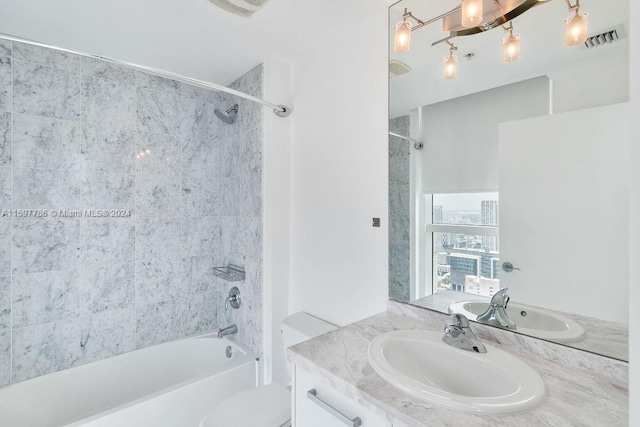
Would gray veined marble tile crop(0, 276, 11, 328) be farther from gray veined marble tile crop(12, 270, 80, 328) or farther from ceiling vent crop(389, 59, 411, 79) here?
ceiling vent crop(389, 59, 411, 79)

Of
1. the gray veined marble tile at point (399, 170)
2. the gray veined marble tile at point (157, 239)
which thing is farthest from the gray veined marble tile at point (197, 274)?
the gray veined marble tile at point (399, 170)

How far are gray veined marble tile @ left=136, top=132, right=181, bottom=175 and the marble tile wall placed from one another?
176 cm

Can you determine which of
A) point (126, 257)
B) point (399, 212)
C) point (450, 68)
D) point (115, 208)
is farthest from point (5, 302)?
point (450, 68)

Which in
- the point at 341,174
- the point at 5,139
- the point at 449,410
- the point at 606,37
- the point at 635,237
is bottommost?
the point at 449,410

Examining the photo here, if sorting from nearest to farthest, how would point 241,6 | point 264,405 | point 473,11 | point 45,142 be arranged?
point 473,11 → point 241,6 → point 264,405 → point 45,142

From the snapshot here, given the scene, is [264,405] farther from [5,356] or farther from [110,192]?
[110,192]

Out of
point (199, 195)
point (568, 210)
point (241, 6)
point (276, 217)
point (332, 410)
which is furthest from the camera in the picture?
point (199, 195)

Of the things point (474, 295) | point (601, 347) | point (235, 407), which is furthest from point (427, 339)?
point (235, 407)

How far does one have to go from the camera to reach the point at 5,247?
6.15 ft

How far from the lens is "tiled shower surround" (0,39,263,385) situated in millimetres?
1928

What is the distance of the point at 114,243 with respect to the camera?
2.24 meters

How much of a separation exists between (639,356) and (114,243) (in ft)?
8.62

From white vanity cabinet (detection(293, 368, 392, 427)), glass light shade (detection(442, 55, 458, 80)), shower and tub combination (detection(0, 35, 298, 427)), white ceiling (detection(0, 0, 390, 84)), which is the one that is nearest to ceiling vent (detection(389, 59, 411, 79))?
glass light shade (detection(442, 55, 458, 80))

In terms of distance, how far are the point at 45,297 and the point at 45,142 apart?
981 mm
